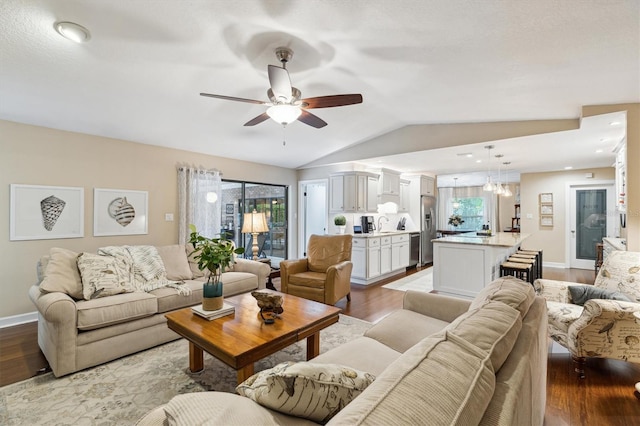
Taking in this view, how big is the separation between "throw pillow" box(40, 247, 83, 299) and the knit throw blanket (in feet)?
1.18

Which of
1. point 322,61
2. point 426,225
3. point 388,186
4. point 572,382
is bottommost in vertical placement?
point 572,382

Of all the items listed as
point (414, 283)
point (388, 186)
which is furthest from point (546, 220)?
point (414, 283)

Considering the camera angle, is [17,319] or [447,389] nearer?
[447,389]

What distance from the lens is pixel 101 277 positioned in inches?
107

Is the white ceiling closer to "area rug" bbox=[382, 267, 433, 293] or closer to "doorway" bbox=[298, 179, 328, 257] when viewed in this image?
"doorway" bbox=[298, 179, 328, 257]

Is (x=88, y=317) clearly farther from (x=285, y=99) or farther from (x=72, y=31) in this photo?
(x=285, y=99)

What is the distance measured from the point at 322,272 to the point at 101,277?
2615 mm

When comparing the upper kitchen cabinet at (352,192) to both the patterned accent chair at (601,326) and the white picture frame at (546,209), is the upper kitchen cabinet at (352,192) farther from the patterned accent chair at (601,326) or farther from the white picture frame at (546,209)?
the white picture frame at (546,209)

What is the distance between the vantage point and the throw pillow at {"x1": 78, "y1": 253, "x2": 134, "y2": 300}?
2623 mm

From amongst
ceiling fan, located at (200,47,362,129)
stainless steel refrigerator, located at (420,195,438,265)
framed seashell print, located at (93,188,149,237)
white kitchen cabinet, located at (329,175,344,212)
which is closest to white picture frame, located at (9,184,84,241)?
framed seashell print, located at (93,188,149,237)

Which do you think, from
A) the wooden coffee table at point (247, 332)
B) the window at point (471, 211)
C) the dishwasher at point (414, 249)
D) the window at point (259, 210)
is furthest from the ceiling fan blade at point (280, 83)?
the window at point (471, 211)

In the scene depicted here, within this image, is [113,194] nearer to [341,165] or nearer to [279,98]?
[279,98]

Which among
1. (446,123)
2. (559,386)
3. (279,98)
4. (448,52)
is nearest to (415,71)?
(448,52)

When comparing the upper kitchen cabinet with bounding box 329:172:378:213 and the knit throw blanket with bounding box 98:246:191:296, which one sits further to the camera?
the upper kitchen cabinet with bounding box 329:172:378:213
